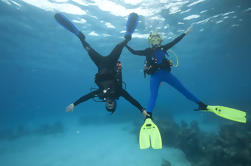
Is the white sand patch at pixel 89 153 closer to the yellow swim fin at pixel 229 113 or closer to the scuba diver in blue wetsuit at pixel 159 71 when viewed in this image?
the yellow swim fin at pixel 229 113

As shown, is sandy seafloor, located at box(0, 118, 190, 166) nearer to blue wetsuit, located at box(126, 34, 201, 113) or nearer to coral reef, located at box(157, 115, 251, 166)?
coral reef, located at box(157, 115, 251, 166)

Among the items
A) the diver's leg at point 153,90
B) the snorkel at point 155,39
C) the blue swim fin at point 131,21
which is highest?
the blue swim fin at point 131,21

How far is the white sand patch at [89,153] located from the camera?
11.6 metres

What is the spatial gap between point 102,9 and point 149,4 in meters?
4.68

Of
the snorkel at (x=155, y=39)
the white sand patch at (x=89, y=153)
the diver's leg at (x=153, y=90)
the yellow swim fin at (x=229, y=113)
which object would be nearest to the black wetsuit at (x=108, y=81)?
the diver's leg at (x=153, y=90)

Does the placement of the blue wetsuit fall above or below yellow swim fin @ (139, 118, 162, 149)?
above

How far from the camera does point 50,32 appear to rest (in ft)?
65.7

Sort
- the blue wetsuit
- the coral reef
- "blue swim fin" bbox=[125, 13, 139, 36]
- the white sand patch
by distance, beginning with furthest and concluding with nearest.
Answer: the white sand patch → the coral reef → "blue swim fin" bbox=[125, 13, 139, 36] → the blue wetsuit

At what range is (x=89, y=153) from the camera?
46.8ft

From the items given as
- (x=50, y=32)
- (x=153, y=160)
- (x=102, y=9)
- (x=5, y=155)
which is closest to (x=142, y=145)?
(x=153, y=160)

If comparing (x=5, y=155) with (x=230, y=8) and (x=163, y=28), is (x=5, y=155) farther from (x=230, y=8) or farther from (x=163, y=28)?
(x=230, y=8)


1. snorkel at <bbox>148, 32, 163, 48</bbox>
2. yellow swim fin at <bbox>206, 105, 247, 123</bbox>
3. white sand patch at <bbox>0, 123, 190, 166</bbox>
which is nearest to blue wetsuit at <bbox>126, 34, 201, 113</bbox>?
snorkel at <bbox>148, 32, 163, 48</bbox>

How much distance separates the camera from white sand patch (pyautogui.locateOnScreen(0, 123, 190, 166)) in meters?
11.6

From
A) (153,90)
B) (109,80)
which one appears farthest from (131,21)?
(153,90)
